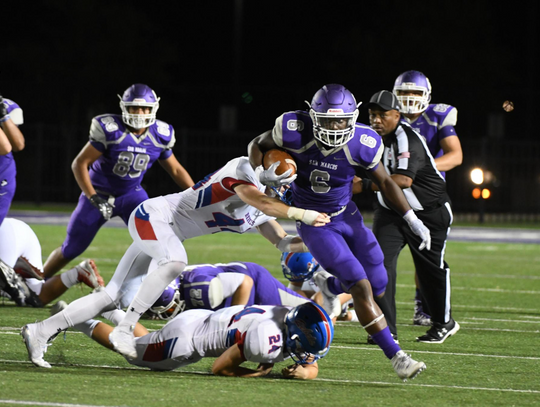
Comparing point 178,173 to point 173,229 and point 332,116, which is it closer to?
point 173,229

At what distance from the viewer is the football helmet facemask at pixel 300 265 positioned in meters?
6.22

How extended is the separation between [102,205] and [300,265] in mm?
1649

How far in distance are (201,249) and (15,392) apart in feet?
26.0

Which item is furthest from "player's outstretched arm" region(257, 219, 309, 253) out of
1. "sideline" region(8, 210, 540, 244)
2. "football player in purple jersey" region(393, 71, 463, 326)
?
"sideline" region(8, 210, 540, 244)

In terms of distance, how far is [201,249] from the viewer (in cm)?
1195

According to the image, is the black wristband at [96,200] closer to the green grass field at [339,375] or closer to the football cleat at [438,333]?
the green grass field at [339,375]

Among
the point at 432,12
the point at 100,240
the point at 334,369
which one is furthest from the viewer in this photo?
the point at 432,12

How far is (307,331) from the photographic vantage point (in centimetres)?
443

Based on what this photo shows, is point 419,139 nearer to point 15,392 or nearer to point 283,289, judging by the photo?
point 283,289

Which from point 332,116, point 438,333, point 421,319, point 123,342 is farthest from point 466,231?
point 123,342

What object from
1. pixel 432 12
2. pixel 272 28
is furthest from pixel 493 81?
pixel 272 28

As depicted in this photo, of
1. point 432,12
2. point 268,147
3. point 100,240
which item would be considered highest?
point 432,12

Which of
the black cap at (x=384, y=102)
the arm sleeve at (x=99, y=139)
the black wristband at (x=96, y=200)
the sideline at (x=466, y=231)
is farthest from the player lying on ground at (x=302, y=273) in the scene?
the sideline at (x=466, y=231)

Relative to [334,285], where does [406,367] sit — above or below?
below
